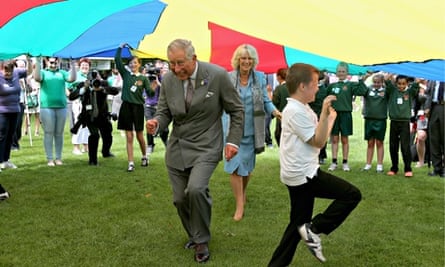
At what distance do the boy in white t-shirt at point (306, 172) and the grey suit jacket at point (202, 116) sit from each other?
632mm

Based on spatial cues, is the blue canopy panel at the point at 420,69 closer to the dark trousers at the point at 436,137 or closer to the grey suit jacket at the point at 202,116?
the grey suit jacket at the point at 202,116

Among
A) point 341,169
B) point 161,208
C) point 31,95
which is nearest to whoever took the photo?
point 161,208

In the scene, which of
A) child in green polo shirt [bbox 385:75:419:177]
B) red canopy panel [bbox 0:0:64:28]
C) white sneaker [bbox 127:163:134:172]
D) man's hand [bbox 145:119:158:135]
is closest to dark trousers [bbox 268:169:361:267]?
man's hand [bbox 145:119:158:135]

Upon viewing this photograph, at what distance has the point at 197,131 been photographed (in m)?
3.84

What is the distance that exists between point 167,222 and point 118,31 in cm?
301

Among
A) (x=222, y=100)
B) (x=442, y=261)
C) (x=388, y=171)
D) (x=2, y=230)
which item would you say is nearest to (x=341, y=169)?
(x=388, y=171)

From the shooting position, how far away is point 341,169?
8117 mm

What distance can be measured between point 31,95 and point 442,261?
10953mm

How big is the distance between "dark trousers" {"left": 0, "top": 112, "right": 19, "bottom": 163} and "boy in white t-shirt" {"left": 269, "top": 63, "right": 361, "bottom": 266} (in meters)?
5.20

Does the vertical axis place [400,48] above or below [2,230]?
above

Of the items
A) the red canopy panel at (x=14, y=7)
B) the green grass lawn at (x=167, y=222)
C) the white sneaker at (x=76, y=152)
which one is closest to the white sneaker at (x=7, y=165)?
the green grass lawn at (x=167, y=222)

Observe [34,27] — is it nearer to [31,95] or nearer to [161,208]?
[161,208]

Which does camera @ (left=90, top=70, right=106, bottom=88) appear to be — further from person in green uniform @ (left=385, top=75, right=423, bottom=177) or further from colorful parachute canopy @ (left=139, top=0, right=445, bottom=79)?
person in green uniform @ (left=385, top=75, right=423, bottom=177)

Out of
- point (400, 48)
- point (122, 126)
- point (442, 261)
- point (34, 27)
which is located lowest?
point (442, 261)
